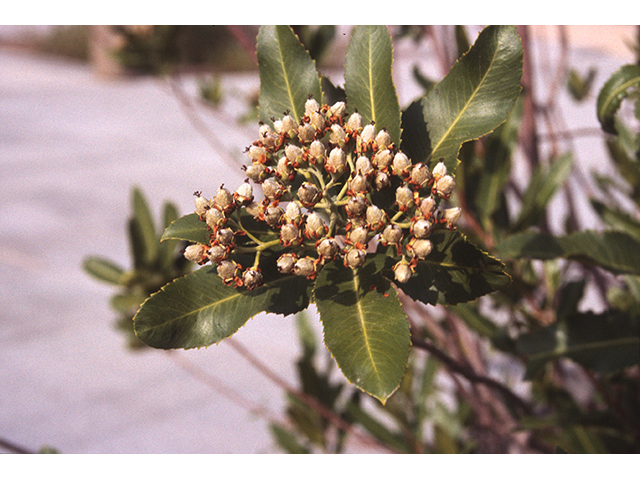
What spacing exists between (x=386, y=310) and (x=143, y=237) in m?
0.92

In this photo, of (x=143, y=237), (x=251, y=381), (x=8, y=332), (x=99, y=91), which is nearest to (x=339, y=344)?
(x=143, y=237)

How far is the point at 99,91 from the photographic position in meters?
9.54

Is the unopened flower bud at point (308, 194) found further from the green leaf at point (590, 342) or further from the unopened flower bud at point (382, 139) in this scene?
the green leaf at point (590, 342)

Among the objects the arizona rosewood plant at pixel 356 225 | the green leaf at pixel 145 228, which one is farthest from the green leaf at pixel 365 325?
the green leaf at pixel 145 228

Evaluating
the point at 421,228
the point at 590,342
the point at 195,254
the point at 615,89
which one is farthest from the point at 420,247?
the point at 590,342

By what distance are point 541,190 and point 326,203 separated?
2.65 ft

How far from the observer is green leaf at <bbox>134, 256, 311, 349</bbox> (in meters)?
0.60

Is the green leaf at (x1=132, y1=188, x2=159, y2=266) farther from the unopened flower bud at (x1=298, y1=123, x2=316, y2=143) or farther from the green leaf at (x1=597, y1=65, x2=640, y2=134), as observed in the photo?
the green leaf at (x1=597, y1=65, x2=640, y2=134)

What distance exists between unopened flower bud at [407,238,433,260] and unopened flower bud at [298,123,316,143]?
157 millimetres

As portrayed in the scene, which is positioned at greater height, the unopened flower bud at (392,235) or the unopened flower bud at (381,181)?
the unopened flower bud at (381,181)

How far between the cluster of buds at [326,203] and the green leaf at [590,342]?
52 centimetres

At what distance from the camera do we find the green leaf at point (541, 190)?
1.22m

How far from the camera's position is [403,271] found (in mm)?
550

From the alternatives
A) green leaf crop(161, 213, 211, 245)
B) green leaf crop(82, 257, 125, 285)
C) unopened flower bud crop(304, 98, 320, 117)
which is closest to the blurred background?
green leaf crop(82, 257, 125, 285)
